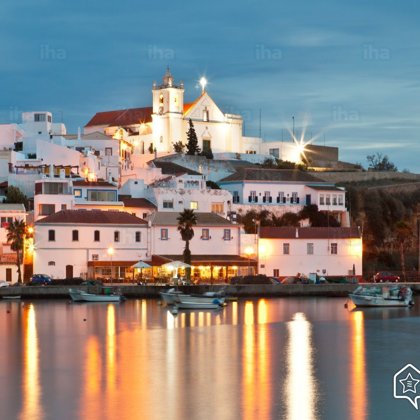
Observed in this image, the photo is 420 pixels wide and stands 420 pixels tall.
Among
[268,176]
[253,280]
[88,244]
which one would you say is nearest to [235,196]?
[268,176]

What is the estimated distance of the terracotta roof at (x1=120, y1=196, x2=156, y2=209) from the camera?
79156mm

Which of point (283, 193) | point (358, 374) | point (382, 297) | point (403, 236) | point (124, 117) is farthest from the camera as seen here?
point (124, 117)

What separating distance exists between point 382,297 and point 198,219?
626 inches

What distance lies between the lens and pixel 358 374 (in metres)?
36.6

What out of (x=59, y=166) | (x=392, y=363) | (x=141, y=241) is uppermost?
(x=59, y=166)

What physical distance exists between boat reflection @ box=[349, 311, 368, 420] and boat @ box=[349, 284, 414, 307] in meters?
10.6

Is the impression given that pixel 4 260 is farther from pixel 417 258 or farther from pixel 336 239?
pixel 417 258

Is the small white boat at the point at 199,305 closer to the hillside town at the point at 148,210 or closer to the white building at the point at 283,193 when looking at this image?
the hillside town at the point at 148,210

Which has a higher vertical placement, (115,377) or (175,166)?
(175,166)

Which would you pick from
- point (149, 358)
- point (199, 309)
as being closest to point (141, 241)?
point (199, 309)

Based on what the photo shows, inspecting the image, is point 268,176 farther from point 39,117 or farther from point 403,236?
point 39,117

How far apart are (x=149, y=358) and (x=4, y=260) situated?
33945mm

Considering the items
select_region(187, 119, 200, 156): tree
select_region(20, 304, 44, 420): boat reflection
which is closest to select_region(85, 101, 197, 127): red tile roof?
select_region(187, 119, 200, 156): tree

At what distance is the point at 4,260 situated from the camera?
237 ft
